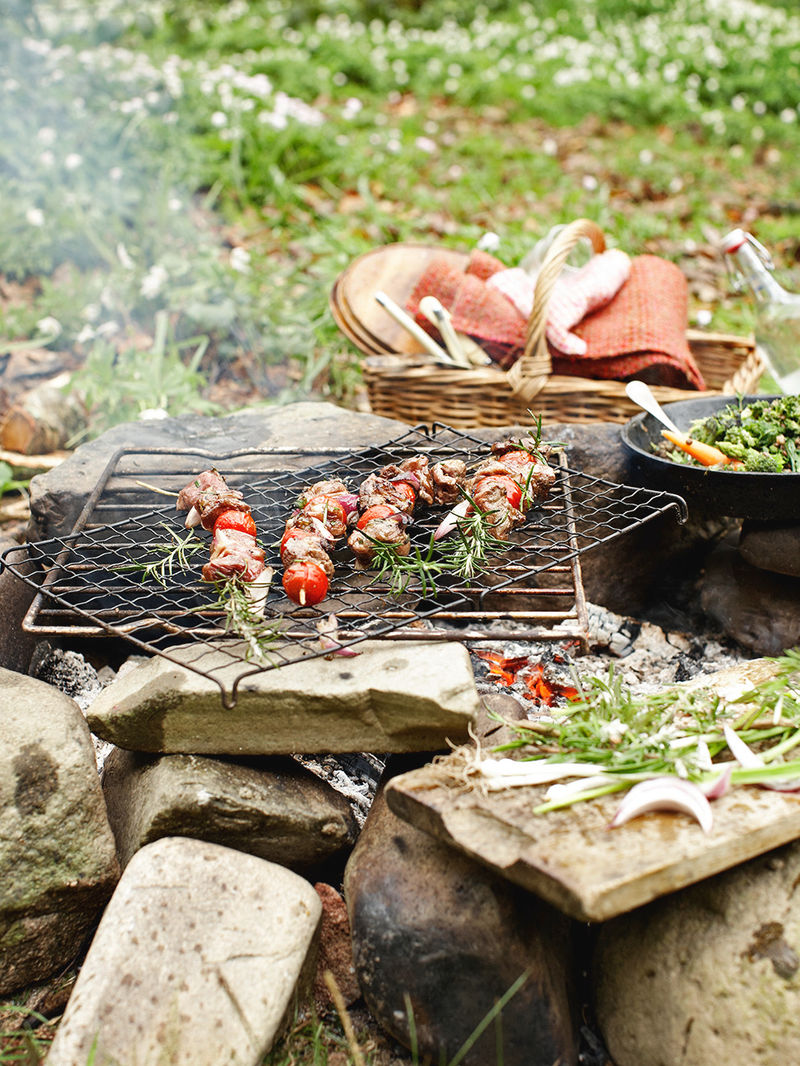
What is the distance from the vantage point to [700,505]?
3164 millimetres

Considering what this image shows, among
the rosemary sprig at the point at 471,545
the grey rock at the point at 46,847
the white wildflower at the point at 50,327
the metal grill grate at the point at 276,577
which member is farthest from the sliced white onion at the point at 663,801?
the white wildflower at the point at 50,327

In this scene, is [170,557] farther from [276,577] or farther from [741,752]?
[741,752]

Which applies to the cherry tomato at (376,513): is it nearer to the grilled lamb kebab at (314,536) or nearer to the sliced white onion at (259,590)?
the grilled lamb kebab at (314,536)

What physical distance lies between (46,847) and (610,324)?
3.64 metres

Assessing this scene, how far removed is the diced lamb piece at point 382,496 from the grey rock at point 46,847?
3.97 feet

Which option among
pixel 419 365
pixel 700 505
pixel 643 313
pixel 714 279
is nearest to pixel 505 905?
pixel 700 505

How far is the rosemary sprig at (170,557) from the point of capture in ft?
8.67

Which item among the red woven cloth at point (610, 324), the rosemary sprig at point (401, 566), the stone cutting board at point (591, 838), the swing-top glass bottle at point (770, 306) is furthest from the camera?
the red woven cloth at point (610, 324)

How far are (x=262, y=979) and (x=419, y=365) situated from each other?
3.13 m

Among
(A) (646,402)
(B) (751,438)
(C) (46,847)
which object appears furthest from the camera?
(A) (646,402)

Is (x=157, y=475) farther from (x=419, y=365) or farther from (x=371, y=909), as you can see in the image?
(x=371, y=909)

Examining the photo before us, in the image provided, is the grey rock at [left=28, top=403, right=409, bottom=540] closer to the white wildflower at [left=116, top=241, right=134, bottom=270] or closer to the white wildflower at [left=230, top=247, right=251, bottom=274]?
the white wildflower at [left=230, top=247, right=251, bottom=274]

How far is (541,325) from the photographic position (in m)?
3.91

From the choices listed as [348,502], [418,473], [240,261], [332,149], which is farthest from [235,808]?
[332,149]
